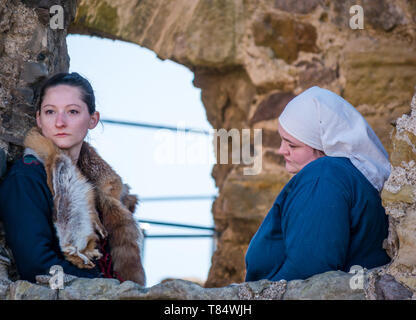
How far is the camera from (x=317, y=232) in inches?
90.6

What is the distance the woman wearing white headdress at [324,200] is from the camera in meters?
2.31

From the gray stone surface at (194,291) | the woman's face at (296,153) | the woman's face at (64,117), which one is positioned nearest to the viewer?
the gray stone surface at (194,291)

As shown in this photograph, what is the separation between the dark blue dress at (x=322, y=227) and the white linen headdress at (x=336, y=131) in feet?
0.20

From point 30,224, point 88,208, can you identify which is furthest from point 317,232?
point 30,224

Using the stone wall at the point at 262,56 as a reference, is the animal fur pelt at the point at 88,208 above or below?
Answer: below

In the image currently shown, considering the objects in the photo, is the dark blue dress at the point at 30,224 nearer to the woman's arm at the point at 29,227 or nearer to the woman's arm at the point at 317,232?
the woman's arm at the point at 29,227

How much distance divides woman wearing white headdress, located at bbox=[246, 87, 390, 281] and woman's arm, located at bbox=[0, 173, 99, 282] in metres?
0.70

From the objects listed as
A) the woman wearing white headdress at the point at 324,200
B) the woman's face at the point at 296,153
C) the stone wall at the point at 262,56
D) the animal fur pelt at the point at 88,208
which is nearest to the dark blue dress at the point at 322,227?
the woman wearing white headdress at the point at 324,200

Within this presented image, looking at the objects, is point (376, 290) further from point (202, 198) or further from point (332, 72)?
point (202, 198)

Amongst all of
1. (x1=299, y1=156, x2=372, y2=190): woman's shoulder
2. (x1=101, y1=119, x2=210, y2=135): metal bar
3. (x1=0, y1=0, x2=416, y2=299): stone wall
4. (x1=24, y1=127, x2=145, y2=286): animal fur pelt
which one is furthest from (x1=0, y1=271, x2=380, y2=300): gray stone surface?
(x1=101, y1=119, x2=210, y2=135): metal bar

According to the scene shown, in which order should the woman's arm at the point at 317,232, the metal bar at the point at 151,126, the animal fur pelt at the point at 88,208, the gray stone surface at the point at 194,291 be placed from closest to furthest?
the gray stone surface at the point at 194,291 < the woman's arm at the point at 317,232 < the animal fur pelt at the point at 88,208 < the metal bar at the point at 151,126

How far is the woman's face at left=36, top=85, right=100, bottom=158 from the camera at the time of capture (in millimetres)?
2574

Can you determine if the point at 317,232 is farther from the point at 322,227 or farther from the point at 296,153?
the point at 296,153
